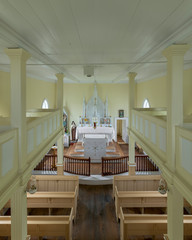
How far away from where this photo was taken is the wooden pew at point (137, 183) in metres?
8.45

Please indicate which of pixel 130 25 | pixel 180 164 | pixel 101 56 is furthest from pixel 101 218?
pixel 130 25

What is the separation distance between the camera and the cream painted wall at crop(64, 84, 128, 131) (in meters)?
15.8

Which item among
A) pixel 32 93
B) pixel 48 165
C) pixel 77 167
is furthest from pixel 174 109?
pixel 32 93

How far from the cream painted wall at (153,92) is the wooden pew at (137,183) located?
4.27 meters

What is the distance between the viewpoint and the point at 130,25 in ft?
11.6

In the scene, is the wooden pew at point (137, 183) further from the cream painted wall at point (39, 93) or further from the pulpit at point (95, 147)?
the cream painted wall at point (39, 93)

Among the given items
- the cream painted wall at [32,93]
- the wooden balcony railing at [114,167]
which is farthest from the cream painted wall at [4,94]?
the wooden balcony railing at [114,167]

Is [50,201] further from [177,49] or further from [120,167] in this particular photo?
[177,49]

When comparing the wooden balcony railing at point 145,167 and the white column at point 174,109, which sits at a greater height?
the white column at point 174,109

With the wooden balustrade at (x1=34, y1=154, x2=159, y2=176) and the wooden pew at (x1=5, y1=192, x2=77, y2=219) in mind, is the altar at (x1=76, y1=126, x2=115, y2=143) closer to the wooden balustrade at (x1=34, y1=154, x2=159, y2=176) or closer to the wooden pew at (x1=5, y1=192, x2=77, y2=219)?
the wooden balustrade at (x1=34, y1=154, x2=159, y2=176)

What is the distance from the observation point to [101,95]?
624 inches

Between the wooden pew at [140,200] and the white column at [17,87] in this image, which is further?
the wooden pew at [140,200]

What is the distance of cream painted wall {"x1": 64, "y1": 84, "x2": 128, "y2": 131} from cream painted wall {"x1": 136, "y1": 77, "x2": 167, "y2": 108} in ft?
4.52

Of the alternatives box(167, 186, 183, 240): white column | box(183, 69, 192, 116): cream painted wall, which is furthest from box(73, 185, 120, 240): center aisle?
box(183, 69, 192, 116): cream painted wall
